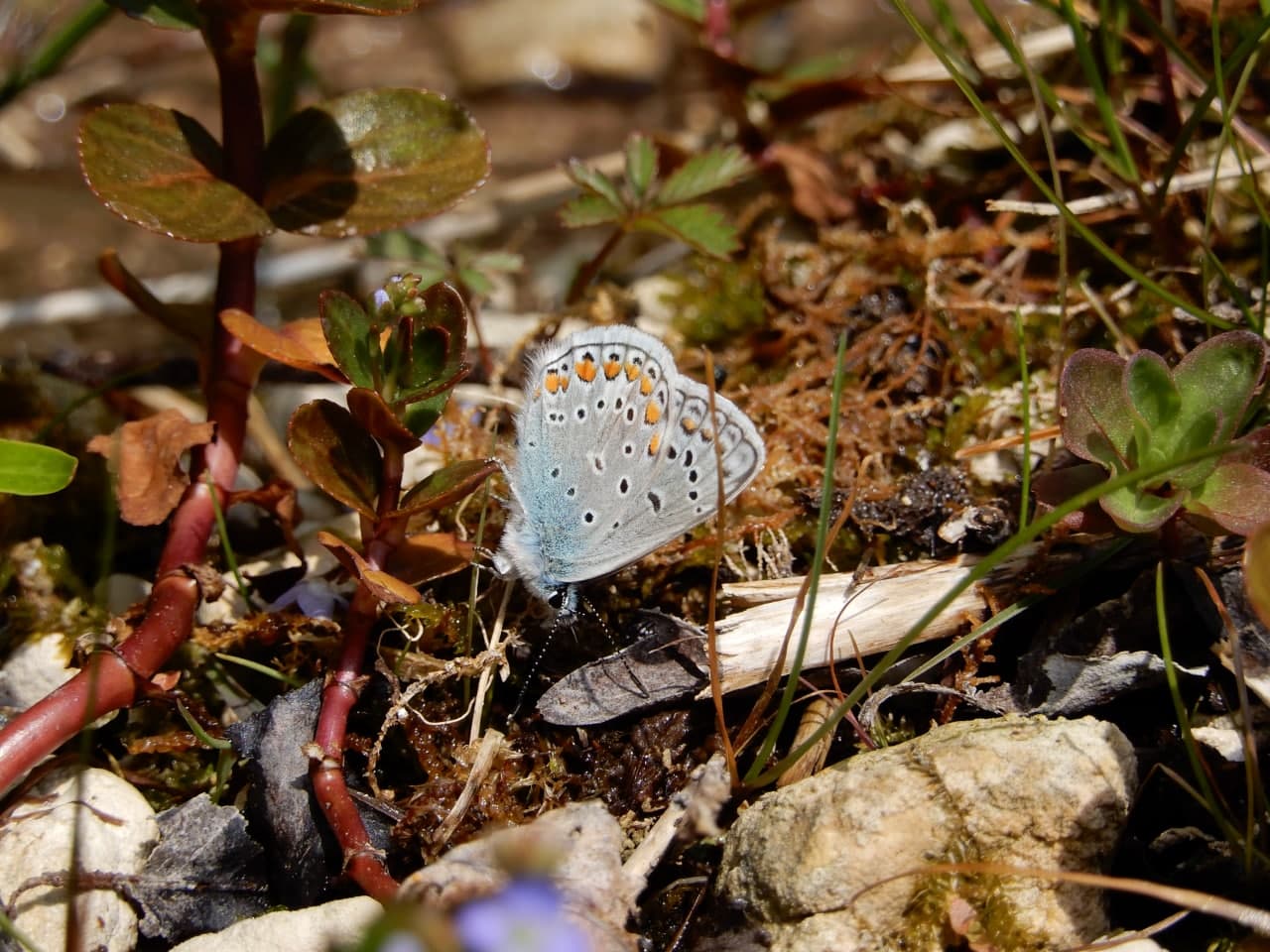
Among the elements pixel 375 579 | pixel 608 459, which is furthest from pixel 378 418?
pixel 608 459

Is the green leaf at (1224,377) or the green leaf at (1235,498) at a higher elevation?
the green leaf at (1224,377)

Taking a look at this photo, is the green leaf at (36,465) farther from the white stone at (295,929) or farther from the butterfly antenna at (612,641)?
the butterfly antenna at (612,641)

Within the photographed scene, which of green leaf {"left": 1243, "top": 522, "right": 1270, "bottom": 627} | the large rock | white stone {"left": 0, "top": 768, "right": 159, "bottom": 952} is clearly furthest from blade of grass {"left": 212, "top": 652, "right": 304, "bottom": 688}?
green leaf {"left": 1243, "top": 522, "right": 1270, "bottom": 627}

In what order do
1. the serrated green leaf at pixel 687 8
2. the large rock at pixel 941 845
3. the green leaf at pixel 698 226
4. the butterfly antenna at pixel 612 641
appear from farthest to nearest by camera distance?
1. the serrated green leaf at pixel 687 8
2. the green leaf at pixel 698 226
3. the butterfly antenna at pixel 612 641
4. the large rock at pixel 941 845

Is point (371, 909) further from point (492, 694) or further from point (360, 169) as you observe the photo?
point (360, 169)

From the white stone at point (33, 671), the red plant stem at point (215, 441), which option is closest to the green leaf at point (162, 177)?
the red plant stem at point (215, 441)

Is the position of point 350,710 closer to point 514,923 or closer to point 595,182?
point 514,923

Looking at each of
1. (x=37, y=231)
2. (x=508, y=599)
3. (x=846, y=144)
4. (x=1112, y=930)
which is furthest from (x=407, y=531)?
(x=37, y=231)
